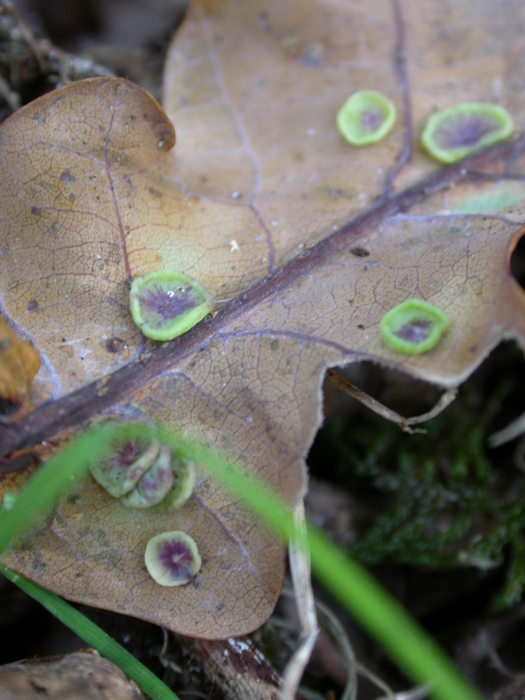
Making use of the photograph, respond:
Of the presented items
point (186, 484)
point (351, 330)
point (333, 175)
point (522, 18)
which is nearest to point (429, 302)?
point (351, 330)

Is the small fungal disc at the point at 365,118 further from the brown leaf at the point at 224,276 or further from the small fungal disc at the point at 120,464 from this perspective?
the small fungal disc at the point at 120,464

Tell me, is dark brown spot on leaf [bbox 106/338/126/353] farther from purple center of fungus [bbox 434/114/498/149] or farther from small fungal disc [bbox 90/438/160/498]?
purple center of fungus [bbox 434/114/498/149]

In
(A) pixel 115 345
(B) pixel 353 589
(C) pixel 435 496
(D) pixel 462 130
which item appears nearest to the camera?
(B) pixel 353 589

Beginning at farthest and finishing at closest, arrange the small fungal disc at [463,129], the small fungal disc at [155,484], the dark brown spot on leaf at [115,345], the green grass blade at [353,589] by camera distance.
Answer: the small fungal disc at [463,129]
the dark brown spot on leaf at [115,345]
the small fungal disc at [155,484]
the green grass blade at [353,589]

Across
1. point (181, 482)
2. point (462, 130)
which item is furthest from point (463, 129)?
point (181, 482)

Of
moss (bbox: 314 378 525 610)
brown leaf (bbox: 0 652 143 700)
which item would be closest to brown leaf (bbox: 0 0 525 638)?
brown leaf (bbox: 0 652 143 700)

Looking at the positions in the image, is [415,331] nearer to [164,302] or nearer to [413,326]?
[413,326]

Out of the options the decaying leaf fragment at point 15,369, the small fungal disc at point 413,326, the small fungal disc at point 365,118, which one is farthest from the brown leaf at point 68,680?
the small fungal disc at point 365,118
